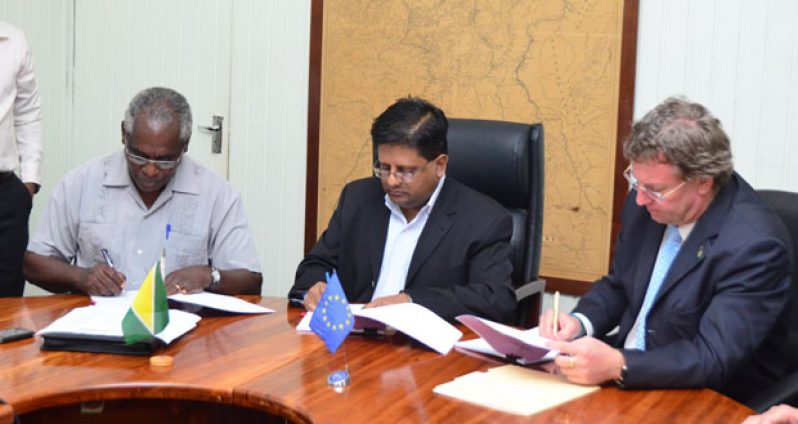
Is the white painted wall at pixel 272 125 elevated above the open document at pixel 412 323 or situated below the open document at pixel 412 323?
above

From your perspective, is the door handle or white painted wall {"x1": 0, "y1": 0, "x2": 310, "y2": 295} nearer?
white painted wall {"x1": 0, "y1": 0, "x2": 310, "y2": 295}

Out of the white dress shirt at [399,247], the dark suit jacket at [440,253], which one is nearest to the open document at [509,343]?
the dark suit jacket at [440,253]

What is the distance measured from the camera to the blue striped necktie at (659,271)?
8.24 ft

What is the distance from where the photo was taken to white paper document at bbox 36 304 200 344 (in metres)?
2.39

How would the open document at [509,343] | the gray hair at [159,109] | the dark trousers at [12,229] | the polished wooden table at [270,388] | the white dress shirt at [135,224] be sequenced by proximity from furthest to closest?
the dark trousers at [12,229] → the white dress shirt at [135,224] → the gray hair at [159,109] → the open document at [509,343] → the polished wooden table at [270,388]

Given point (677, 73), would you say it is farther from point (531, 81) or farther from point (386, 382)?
point (386, 382)

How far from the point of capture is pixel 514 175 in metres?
3.18

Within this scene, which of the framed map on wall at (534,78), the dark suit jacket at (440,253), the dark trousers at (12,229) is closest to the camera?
the dark suit jacket at (440,253)

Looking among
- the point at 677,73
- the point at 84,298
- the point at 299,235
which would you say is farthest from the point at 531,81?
the point at 84,298

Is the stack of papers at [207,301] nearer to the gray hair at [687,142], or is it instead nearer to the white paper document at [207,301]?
the white paper document at [207,301]

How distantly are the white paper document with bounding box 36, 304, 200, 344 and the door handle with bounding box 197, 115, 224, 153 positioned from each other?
2.31 m

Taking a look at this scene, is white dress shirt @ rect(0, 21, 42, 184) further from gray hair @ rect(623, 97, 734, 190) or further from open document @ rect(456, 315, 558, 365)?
gray hair @ rect(623, 97, 734, 190)

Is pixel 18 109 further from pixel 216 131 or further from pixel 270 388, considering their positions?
pixel 270 388

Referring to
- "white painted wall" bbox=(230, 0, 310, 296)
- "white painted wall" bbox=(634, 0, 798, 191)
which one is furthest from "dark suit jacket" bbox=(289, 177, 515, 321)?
"white painted wall" bbox=(230, 0, 310, 296)
